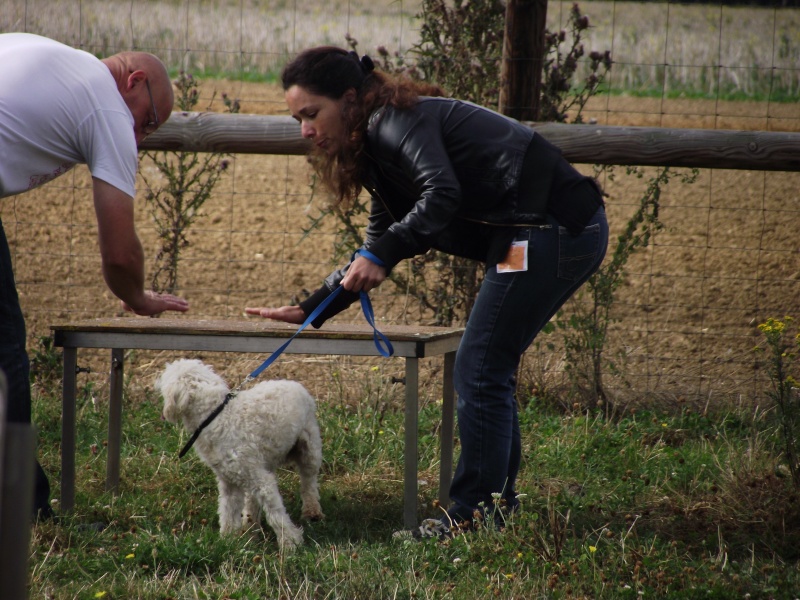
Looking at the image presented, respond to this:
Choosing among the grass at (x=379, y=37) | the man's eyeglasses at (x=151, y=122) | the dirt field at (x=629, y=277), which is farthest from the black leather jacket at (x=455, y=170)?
the grass at (x=379, y=37)

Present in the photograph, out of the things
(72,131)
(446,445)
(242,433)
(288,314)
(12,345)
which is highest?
(72,131)

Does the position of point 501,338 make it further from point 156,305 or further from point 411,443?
point 156,305

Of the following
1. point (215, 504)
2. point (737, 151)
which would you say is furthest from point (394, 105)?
point (737, 151)

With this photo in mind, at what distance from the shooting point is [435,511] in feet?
14.1

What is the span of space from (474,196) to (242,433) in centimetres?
147

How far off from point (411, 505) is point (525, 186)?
1.54 m

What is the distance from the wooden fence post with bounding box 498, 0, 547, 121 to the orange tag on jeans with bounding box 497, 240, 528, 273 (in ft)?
7.05

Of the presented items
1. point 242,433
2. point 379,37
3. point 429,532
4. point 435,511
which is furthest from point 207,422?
point 379,37

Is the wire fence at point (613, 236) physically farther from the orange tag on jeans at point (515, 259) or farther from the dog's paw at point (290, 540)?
the dog's paw at point (290, 540)

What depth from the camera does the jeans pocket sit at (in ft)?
11.1

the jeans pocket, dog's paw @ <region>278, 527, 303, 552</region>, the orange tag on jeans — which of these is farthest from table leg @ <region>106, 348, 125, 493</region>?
the jeans pocket

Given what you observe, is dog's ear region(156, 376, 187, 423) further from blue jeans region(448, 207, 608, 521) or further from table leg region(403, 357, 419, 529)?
blue jeans region(448, 207, 608, 521)

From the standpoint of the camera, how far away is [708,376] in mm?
5887

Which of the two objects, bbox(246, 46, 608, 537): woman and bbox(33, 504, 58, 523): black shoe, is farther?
bbox(33, 504, 58, 523): black shoe
